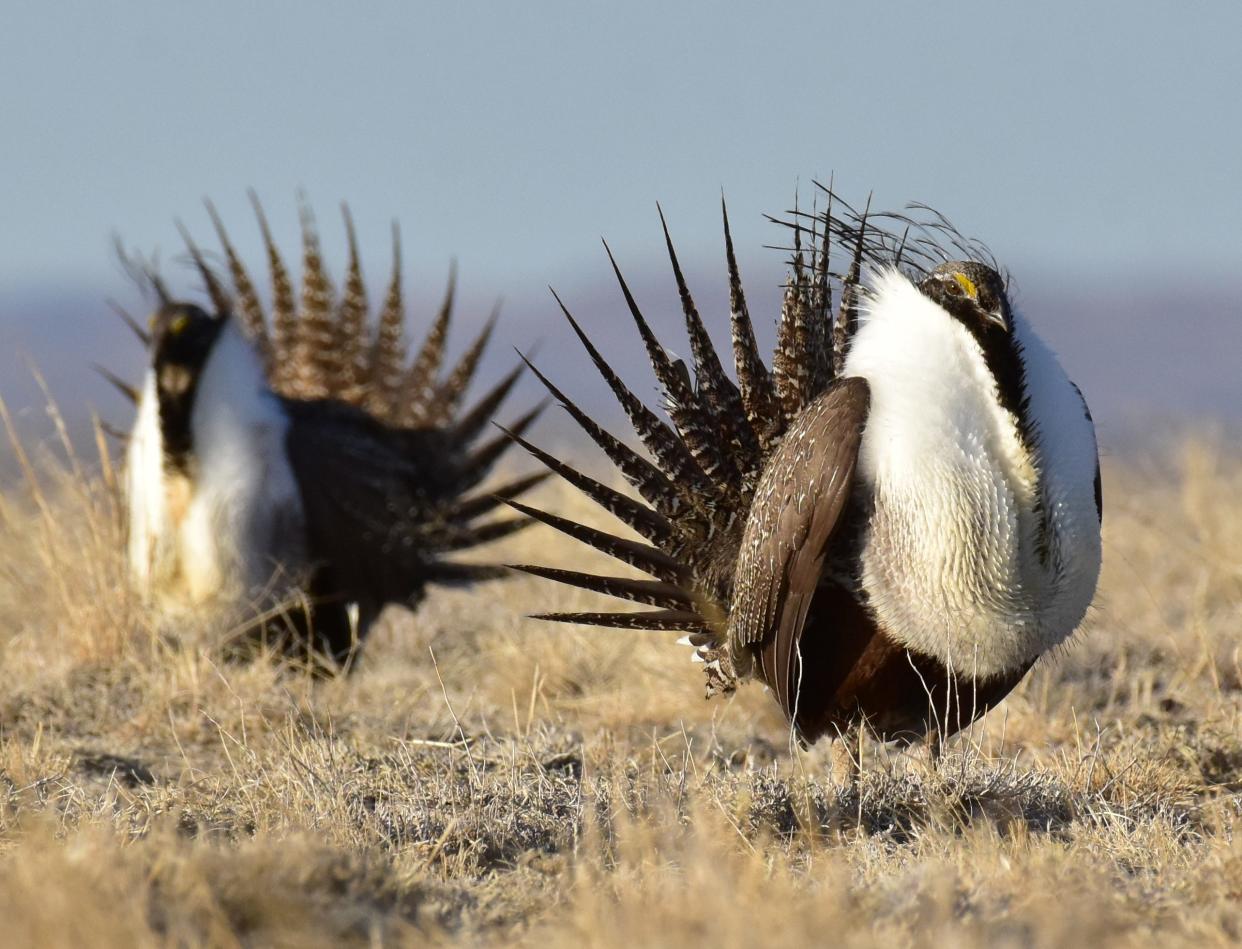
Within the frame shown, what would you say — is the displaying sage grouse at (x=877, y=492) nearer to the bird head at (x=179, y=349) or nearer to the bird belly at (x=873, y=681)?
the bird belly at (x=873, y=681)

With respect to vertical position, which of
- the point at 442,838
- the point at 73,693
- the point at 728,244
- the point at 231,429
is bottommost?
the point at 73,693

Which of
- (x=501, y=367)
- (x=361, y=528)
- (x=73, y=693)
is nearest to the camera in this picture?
(x=73, y=693)

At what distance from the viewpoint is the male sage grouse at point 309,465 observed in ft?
16.3

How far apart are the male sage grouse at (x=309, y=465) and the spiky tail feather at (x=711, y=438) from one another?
977 mm

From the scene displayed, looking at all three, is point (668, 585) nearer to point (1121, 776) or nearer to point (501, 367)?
point (1121, 776)

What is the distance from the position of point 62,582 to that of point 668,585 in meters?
2.01

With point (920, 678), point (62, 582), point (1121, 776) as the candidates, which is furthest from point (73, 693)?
point (1121, 776)

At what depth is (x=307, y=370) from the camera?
5.92 meters

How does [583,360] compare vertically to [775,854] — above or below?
Answer: below

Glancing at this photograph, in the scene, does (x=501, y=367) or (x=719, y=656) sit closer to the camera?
(x=719, y=656)

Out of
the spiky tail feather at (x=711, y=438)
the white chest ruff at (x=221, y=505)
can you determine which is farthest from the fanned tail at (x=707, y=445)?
the white chest ruff at (x=221, y=505)

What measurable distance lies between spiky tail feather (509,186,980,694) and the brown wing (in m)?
0.20

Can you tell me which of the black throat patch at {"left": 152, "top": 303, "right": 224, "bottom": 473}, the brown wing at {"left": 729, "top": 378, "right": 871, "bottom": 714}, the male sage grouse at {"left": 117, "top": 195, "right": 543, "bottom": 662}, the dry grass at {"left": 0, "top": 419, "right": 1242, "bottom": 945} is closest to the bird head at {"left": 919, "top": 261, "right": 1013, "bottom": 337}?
the brown wing at {"left": 729, "top": 378, "right": 871, "bottom": 714}

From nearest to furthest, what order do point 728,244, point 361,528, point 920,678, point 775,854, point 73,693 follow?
point 775,854, point 920,678, point 728,244, point 73,693, point 361,528
